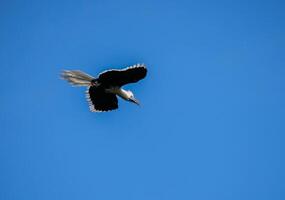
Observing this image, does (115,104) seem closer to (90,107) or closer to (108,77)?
(90,107)

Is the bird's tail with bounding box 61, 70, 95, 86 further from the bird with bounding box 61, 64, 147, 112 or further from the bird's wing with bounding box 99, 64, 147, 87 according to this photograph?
the bird's wing with bounding box 99, 64, 147, 87

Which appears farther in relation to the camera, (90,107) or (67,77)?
(90,107)

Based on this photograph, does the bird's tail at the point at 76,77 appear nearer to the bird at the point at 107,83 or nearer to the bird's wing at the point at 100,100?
the bird at the point at 107,83

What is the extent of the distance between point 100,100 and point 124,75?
2.00m

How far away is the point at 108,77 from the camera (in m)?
19.0

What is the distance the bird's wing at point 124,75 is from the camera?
18.8 metres

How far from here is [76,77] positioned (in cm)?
1859

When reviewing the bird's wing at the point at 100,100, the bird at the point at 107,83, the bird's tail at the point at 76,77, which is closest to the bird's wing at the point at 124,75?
the bird at the point at 107,83

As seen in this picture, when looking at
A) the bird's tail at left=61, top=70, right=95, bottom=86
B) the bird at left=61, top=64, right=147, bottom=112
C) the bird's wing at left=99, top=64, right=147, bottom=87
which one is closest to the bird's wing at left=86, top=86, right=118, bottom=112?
the bird at left=61, top=64, right=147, bottom=112

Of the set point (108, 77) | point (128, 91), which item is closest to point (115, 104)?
point (128, 91)

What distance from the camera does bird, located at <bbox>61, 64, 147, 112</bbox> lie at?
18.7 metres

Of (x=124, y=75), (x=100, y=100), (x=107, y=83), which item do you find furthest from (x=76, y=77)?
(x=100, y=100)

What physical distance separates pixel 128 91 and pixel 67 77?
2756 millimetres

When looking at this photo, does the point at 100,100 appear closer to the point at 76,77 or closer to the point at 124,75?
the point at 124,75
